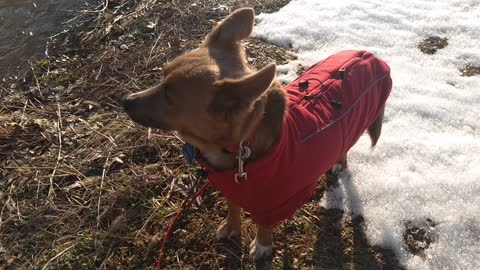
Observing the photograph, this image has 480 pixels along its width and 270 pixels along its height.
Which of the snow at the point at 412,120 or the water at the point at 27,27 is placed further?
the water at the point at 27,27

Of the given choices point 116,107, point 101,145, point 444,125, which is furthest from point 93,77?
point 444,125

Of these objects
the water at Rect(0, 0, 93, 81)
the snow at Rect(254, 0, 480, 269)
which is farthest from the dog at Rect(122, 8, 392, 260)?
the water at Rect(0, 0, 93, 81)

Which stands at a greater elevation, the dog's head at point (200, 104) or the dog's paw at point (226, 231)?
the dog's head at point (200, 104)

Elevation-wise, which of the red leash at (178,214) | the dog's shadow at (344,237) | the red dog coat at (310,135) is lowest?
the dog's shadow at (344,237)

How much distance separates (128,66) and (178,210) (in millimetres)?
2339

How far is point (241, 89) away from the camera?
2.08 meters

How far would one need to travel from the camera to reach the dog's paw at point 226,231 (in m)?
3.13

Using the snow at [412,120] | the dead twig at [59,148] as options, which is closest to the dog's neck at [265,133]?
the snow at [412,120]

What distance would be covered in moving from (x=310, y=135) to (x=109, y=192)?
189cm

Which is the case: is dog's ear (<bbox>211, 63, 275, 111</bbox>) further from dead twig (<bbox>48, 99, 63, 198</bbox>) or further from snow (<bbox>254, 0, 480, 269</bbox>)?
dead twig (<bbox>48, 99, 63, 198</bbox>)

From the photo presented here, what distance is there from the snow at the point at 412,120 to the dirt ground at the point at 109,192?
0.25 metres

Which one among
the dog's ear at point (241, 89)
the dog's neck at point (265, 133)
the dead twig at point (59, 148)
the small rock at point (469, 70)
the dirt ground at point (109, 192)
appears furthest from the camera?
the small rock at point (469, 70)

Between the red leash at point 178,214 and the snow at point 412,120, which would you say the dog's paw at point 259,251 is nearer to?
the red leash at point 178,214

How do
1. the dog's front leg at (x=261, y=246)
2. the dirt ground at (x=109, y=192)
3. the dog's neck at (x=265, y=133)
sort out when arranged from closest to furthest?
the dog's neck at (x=265, y=133) < the dog's front leg at (x=261, y=246) < the dirt ground at (x=109, y=192)
